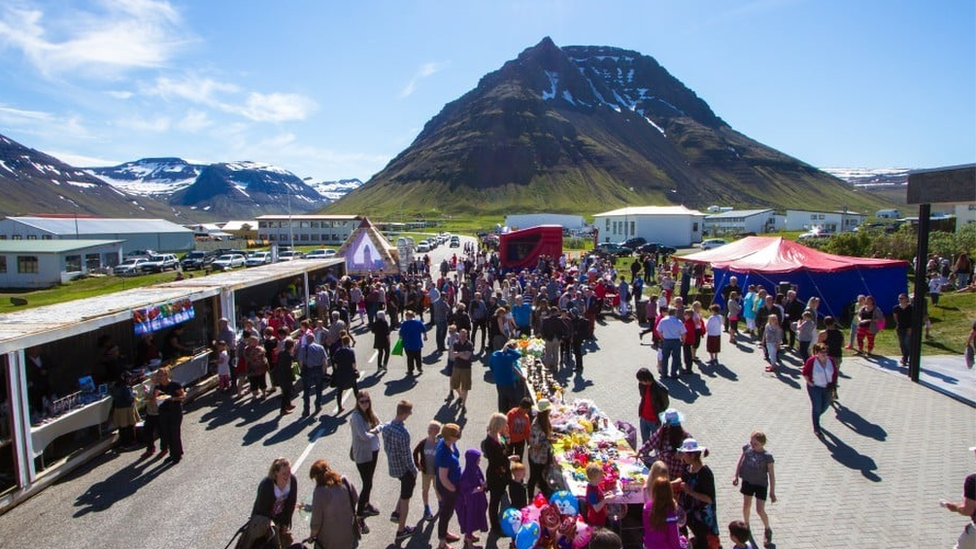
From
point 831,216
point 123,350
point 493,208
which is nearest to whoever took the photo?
point 123,350

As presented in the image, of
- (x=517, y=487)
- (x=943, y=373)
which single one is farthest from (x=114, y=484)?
(x=943, y=373)

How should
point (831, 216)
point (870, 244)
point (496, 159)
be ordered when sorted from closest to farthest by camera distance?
point (870, 244), point (831, 216), point (496, 159)

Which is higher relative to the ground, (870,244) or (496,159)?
(496,159)

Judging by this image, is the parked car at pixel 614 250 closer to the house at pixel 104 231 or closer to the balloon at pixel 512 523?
the balloon at pixel 512 523

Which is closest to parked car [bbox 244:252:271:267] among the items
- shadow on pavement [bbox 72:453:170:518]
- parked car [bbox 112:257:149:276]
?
parked car [bbox 112:257:149:276]

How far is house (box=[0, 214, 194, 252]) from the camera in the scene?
63.3 meters

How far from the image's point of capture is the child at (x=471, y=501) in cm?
583

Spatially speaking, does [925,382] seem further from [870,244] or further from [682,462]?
[870,244]

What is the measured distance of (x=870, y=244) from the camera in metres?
28.5

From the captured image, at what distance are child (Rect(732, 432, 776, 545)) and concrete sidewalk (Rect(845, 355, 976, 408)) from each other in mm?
6959

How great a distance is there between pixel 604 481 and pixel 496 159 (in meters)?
166

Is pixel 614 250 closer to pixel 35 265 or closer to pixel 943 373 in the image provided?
pixel 943 373

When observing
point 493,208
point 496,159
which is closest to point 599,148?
point 496,159

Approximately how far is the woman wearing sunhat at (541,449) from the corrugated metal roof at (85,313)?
6.96 metres
